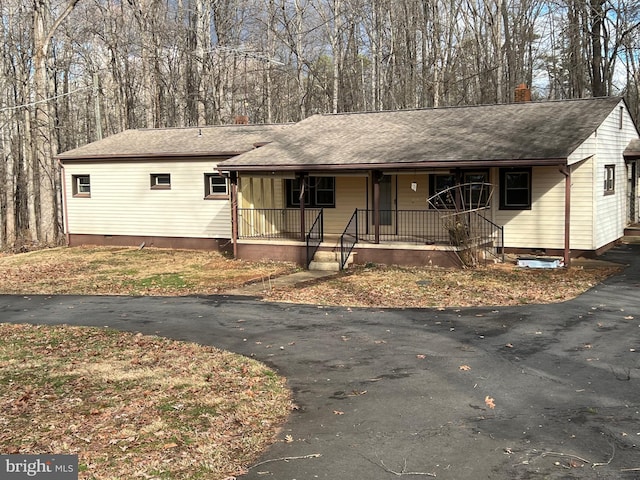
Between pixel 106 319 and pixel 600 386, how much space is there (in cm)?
841

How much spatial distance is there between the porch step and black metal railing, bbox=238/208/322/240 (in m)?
1.32

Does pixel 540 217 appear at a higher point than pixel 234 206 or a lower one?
lower

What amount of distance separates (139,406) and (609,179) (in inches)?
654

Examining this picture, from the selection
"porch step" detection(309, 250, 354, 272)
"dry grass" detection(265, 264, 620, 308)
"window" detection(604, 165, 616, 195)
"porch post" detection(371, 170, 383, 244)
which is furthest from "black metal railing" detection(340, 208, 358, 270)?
"window" detection(604, 165, 616, 195)

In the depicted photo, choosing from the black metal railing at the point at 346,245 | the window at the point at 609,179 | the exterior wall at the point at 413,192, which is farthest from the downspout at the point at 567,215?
the black metal railing at the point at 346,245

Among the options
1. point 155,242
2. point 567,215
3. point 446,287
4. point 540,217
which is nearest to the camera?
point 446,287

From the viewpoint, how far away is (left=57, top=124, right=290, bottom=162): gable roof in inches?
856

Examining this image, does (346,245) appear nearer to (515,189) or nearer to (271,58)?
(515,189)

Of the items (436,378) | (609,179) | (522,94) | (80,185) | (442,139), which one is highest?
(522,94)

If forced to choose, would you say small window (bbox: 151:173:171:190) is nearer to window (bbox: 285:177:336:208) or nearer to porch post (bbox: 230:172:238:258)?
porch post (bbox: 230:172:238:258)

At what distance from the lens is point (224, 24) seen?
35.4m

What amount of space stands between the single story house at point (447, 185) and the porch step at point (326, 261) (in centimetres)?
12

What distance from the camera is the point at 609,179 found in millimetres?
A: 18766

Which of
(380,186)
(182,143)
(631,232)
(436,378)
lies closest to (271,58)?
(182,143)
